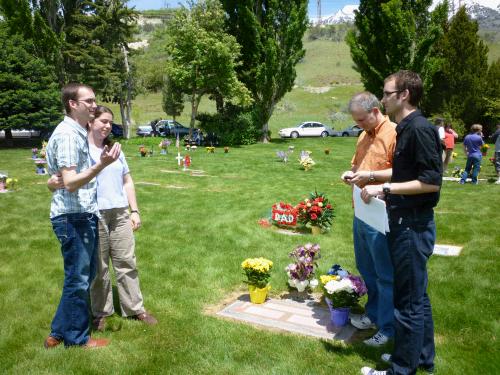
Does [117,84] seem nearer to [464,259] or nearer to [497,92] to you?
[497,92]

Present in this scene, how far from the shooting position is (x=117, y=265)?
14.2ft

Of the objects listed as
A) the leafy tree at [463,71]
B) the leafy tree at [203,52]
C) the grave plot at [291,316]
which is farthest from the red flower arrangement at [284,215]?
the leafy tree at [463,71]

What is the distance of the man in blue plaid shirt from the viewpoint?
341cm

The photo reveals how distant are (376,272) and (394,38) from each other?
99.8 ft

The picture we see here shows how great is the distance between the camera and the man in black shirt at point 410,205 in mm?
2980

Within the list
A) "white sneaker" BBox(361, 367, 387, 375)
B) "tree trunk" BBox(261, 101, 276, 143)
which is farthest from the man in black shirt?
"tree trunk" BBox(261, 101, 276, 143)

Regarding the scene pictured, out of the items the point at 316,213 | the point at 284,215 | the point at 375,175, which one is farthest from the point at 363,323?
the point at 284,215

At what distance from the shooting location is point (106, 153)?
10.6 feet

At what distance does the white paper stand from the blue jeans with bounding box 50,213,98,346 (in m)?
2.29

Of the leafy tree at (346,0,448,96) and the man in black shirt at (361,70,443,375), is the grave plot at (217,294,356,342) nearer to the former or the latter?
the man in black shirt at (361,70,443,375)

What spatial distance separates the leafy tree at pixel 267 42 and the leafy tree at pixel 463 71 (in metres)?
11.3

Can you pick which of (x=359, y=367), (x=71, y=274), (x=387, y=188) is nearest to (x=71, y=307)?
(x=71, y=274)

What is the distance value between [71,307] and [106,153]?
1.45 m

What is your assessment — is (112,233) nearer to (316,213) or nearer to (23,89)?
(316,213)
